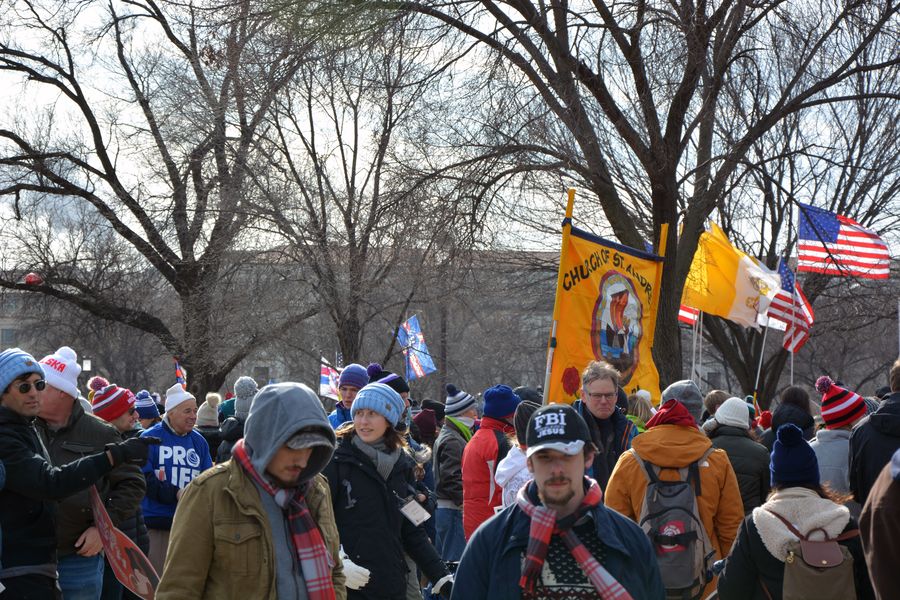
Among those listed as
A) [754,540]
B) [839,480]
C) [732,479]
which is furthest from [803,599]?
[839,480]

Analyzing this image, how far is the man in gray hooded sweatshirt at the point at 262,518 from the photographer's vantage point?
3639mm

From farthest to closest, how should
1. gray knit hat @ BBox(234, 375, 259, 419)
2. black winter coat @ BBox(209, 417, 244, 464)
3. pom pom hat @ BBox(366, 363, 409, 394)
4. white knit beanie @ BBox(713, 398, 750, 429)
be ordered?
gray knit hat @ BBox(234, 375, 259, 419) → black winter coat @ BBox(209, 417, 244, 464) → pom pom hat @ BBox(366, 363, 409, 394) → white knit beanie @ BBox(713, 398, 750, 429)

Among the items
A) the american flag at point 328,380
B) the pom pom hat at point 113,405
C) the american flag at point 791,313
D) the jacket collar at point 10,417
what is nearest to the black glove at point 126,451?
the jacket collar at point 10,417

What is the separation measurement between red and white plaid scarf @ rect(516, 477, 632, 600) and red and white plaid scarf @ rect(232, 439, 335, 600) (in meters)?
0.81

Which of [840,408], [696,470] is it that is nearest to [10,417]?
[696,470]

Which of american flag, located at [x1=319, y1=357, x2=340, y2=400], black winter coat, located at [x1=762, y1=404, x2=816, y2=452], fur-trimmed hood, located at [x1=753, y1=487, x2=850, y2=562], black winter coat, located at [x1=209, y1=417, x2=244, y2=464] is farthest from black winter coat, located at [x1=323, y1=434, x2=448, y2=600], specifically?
american flag, located at [x1=319, y1=357, x2=340, y2=400]

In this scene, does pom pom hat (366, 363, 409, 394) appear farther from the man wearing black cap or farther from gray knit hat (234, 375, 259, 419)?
the man wearing black cap

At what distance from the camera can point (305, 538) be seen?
3.82 m

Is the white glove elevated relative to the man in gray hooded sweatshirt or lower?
lower

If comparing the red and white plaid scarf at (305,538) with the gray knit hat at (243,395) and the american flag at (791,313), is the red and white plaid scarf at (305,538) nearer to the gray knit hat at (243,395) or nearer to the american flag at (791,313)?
the gray knit hat at (243,395)

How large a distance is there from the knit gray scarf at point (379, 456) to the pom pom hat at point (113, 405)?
2661 mm

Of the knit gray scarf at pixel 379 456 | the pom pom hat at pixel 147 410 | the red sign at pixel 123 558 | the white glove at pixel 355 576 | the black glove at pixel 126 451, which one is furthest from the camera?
the pom pom hat at pixel 147 410

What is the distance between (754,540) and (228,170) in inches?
719

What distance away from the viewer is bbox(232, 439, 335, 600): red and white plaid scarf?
377 cm
